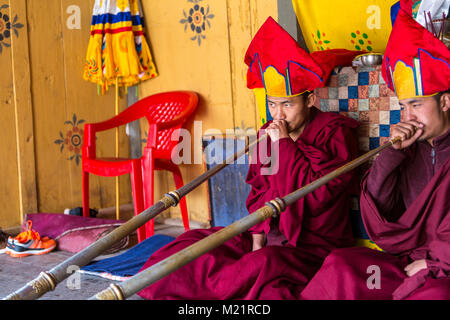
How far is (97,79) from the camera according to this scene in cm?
419

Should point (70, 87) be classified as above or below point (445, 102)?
above

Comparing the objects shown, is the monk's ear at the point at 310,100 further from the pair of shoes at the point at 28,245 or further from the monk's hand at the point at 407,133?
the pair of shoes at the point at 28,245

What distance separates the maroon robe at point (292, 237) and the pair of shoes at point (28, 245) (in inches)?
49.0

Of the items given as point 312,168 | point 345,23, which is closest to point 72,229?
point 312,168

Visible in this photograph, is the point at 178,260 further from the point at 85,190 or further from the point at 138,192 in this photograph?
the point at 85,190

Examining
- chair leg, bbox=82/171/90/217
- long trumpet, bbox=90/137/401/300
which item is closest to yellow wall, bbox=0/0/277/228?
chair leg, bbox=82/171/90/217

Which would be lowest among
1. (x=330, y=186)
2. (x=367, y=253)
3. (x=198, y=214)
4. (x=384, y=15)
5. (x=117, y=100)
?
(x=198, y=214)

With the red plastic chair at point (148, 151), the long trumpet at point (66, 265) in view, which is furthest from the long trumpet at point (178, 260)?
the red plastic chair at point (148, 151)

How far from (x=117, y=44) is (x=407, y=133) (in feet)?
9.29

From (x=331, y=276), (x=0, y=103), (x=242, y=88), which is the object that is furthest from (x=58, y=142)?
(x=331, y=276)

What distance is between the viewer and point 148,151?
3.39m
